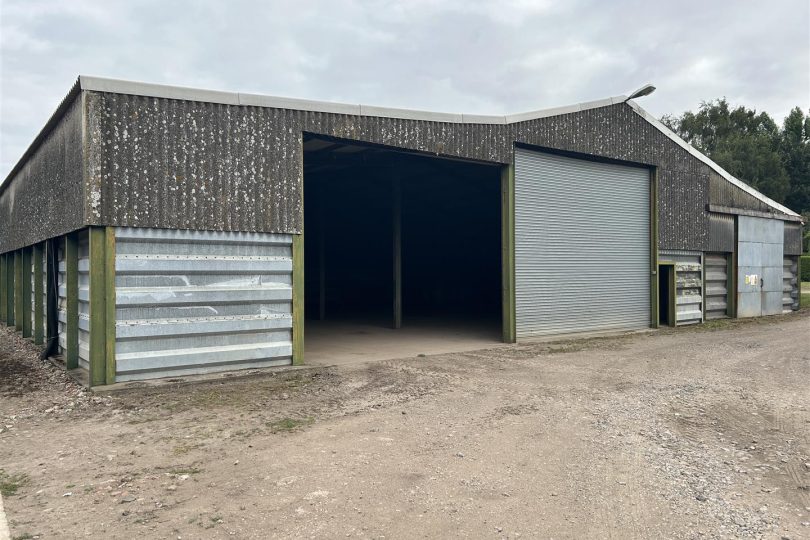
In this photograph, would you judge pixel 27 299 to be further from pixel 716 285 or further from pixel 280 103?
pixel 716 285

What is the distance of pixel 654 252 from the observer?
677 inches

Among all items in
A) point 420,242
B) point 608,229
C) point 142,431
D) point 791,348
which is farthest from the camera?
point 420,242

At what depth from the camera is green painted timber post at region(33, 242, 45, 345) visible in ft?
44.4

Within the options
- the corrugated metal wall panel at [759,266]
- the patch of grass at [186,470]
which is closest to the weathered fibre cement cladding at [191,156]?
the patch of grass at [186,470]

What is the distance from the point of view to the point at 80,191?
9320mm

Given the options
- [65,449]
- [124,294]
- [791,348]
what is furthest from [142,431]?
[791,348]

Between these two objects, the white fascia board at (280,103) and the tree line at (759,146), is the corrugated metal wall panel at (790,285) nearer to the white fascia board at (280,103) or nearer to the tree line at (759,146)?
the white fascia board at (280,103)

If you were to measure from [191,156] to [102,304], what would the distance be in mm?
2773

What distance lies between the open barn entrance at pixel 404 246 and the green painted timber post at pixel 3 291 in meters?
10.2

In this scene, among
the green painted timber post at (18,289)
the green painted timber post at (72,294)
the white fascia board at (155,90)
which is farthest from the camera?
the green painted timber post at (18,289)

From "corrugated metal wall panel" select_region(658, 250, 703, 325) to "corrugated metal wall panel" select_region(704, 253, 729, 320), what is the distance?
58cm

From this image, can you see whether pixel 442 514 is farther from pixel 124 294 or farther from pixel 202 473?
pixel 124 294

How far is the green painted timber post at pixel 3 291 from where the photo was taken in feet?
64.2

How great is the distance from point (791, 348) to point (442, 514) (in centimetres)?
1183
